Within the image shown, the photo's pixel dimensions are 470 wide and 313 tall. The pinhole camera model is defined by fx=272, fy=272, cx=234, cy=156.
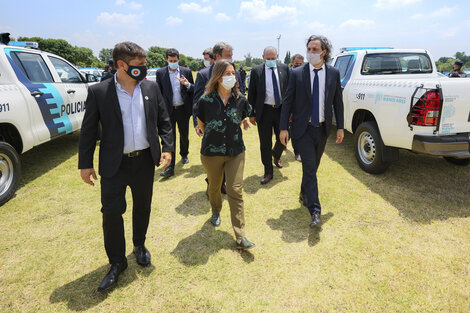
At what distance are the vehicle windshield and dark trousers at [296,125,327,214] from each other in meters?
2.81

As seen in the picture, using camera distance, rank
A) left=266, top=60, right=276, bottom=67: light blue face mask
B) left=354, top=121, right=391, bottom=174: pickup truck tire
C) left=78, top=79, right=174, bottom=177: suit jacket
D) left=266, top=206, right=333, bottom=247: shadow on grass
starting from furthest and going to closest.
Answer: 1. left=354, top=121, right=391, bottom=174: pickup truck tire
2. left=266, top=60, right=276, bottom=67: light blue face mask
3. left=266, top=206, right=333, bottom=247: shadow on grass
4. left=78, top=79, right=174, bottom=177: suit jacket

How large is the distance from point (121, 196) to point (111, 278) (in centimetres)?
76

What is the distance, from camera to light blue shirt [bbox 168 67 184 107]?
4840mm

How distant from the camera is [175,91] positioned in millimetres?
4887

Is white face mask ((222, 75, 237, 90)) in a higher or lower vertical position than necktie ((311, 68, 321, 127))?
higher

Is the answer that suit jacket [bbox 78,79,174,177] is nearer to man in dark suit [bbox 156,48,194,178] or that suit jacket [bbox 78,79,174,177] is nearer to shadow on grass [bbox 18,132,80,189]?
man in dark suit [bbox 156,48,194,178]

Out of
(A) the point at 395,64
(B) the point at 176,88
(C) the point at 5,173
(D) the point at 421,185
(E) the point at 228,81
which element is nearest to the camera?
(E) the point at 228,81

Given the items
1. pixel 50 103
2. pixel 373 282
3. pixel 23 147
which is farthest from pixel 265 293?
pixel 50 103

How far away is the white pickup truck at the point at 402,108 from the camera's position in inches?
137

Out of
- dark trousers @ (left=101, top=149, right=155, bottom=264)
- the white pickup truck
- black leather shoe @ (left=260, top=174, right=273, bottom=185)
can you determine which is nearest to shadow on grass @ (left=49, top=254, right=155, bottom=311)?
dark trousers @ (left=101, top=149, right=155, bottom=264)

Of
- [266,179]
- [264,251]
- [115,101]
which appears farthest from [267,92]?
[115,101]

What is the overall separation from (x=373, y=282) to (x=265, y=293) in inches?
39.0

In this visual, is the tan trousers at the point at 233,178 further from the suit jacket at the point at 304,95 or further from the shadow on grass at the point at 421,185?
the shadow on grass at the point at 421,185

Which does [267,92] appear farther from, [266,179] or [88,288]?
[88,288]
